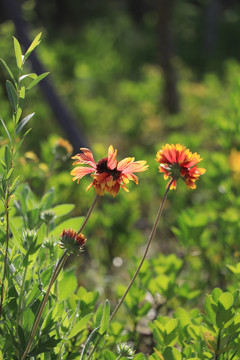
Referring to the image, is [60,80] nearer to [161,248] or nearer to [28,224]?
[161,248]

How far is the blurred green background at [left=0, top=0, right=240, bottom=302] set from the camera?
1.94m

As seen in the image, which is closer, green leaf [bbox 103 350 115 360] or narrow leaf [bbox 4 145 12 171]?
narrow leaf [bbox 4 145 12 171]

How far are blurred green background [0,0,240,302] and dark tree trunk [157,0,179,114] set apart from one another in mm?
11

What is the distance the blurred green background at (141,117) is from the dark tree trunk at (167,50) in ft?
0.04

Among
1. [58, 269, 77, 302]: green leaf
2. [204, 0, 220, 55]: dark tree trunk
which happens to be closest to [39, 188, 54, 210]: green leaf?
[58, 269, 77, 302]: green leaf

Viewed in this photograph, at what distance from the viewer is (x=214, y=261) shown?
6.71ft

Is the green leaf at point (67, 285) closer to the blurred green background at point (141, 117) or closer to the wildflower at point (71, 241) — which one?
the wildflower at point (71, 241)

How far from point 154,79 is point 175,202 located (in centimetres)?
374

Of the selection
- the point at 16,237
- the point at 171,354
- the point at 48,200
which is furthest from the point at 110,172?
the point at 48,200

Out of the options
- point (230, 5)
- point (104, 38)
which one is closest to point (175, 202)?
point (104, 38)

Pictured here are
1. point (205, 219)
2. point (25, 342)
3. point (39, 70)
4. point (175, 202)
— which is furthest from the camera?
point (39, 70)

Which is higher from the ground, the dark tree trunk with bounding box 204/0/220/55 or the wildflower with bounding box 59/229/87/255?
the dark tree trunk with bounding box 204/0/220/55

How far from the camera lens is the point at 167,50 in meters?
4.66

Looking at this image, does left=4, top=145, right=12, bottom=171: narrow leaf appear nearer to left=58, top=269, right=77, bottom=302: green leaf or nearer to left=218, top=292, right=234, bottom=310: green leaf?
left=58, top=269, right=77, bottom=302: green leaf
